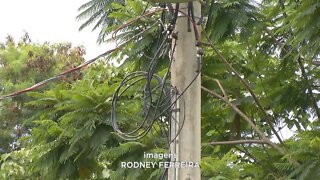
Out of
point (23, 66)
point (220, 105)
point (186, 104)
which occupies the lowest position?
point (186, 104)

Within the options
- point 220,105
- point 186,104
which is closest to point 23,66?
point 220,105

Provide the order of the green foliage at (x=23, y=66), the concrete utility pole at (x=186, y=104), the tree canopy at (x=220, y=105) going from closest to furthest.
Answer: the concrete utility pole at (x=186, y=104)
the tree canopy at (x=220, y=105)
the green foliage at (x=23, y=66)

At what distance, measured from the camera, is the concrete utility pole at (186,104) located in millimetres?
4219

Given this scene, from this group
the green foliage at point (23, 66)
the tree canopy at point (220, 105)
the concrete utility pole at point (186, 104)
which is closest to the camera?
the concrete utility pole at point (186, 104)

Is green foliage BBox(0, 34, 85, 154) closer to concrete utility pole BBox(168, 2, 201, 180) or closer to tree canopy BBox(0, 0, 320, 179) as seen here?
tree canopy BBox(0, 0, 320, 179)

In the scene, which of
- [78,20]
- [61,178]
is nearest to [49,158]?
[61,178]

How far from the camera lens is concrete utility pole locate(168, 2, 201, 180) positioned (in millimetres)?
4219

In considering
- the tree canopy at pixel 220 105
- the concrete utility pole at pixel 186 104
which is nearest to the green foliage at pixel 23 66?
the tree canopy at pixel 220 105

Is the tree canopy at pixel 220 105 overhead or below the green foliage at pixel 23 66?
below

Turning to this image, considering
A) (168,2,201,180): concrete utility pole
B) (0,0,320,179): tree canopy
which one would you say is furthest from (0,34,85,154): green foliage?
(168,2,201,180): concrete utility pole

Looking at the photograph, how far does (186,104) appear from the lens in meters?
4.30

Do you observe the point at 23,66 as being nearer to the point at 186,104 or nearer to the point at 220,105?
the point at 220,105

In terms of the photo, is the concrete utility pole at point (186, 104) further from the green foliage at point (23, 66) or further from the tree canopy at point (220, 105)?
the green foliage at point (23, 66)

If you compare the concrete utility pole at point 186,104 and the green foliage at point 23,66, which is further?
the green foliage at point 23,66
